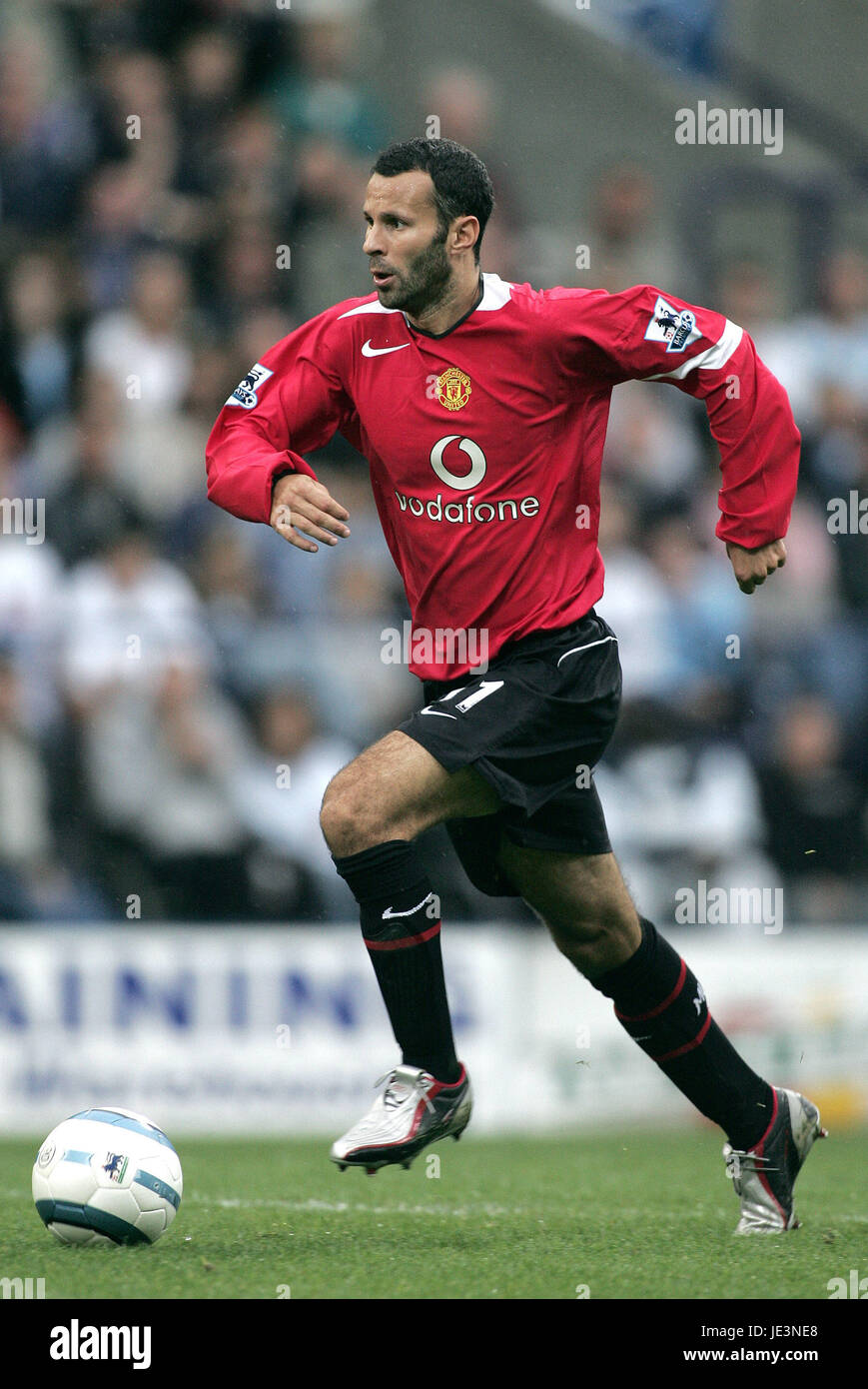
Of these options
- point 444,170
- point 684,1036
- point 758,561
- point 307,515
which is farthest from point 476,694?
point 444,170

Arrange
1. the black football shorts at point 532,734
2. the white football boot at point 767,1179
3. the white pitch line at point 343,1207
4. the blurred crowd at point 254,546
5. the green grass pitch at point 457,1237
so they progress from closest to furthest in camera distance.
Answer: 1. the green grass pitch at point 457,1237
2. the black football shorts at point 532,734
3. the white football boot at point 767,1179
4. the white pitch line at point 343,1207
5. the blurred crowd at point 254,546

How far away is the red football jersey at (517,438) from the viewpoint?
16.2ft

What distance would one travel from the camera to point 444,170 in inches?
193

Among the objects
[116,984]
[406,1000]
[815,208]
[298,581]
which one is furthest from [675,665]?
[406,1000]

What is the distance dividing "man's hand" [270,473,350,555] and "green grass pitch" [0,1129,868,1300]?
1.73 metres

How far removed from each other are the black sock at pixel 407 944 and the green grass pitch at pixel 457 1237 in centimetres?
51

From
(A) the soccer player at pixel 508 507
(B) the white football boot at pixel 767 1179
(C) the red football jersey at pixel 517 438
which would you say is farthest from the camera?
(B) the white football boot at pixel 767 1179

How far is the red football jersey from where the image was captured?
4.95m

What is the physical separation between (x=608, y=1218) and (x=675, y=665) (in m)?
4.48

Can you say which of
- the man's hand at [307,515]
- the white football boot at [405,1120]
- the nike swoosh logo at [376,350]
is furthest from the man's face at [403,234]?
the white football boot at [405,1120]

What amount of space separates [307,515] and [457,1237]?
1.94 meters

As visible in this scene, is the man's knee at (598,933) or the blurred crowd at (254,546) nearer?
the man's knee at (598,933)

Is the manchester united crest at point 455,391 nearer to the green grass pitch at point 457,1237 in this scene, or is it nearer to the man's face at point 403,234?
the man's face at point 403,234

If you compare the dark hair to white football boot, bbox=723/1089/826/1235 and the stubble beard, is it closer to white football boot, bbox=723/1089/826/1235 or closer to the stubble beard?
the stubble beard
